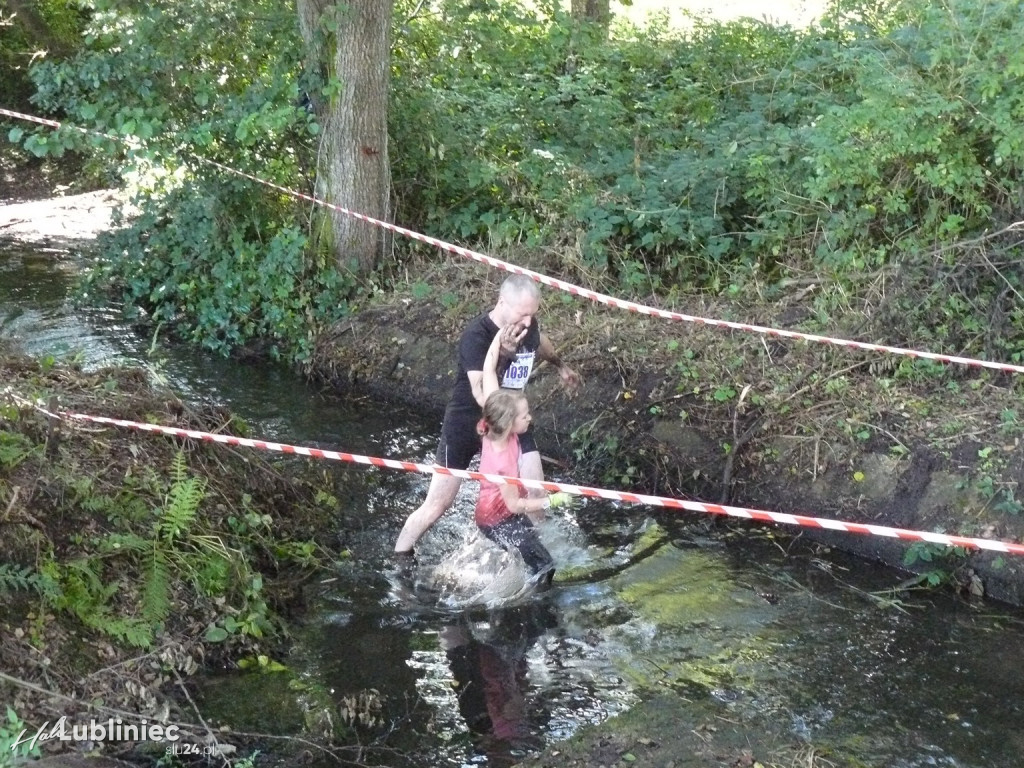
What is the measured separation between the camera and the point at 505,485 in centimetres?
619

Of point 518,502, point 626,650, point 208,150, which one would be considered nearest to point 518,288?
point 518,502

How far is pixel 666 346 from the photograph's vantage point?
893 centimetres

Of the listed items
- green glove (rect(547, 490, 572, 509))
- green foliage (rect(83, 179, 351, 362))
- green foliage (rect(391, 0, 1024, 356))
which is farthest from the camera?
green foliage (rect(83, 179, 351, 362))

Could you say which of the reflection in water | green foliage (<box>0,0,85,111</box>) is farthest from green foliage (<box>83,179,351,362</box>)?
green foliage (<box>0,0,85,111</box>)

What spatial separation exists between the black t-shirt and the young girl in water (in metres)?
0.09

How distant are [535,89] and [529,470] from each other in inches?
296

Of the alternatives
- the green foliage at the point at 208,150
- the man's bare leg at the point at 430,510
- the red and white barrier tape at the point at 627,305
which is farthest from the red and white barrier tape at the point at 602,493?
the green foliage at the point at 208,150

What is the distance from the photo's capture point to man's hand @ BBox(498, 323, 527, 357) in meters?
6.38

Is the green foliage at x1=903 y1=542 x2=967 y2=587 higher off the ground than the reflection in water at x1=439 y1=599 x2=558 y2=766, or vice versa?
the green foliage at x1=903 y1=542 x2=967 y2=587

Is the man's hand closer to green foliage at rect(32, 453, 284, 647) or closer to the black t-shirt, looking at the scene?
the black t-shirt

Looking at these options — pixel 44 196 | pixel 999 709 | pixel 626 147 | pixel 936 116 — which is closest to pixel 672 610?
pixel 999 709

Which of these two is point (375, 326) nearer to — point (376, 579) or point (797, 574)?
point (376, 579)

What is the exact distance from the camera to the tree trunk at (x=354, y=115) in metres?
10.2

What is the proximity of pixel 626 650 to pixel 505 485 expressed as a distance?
1.15 m
